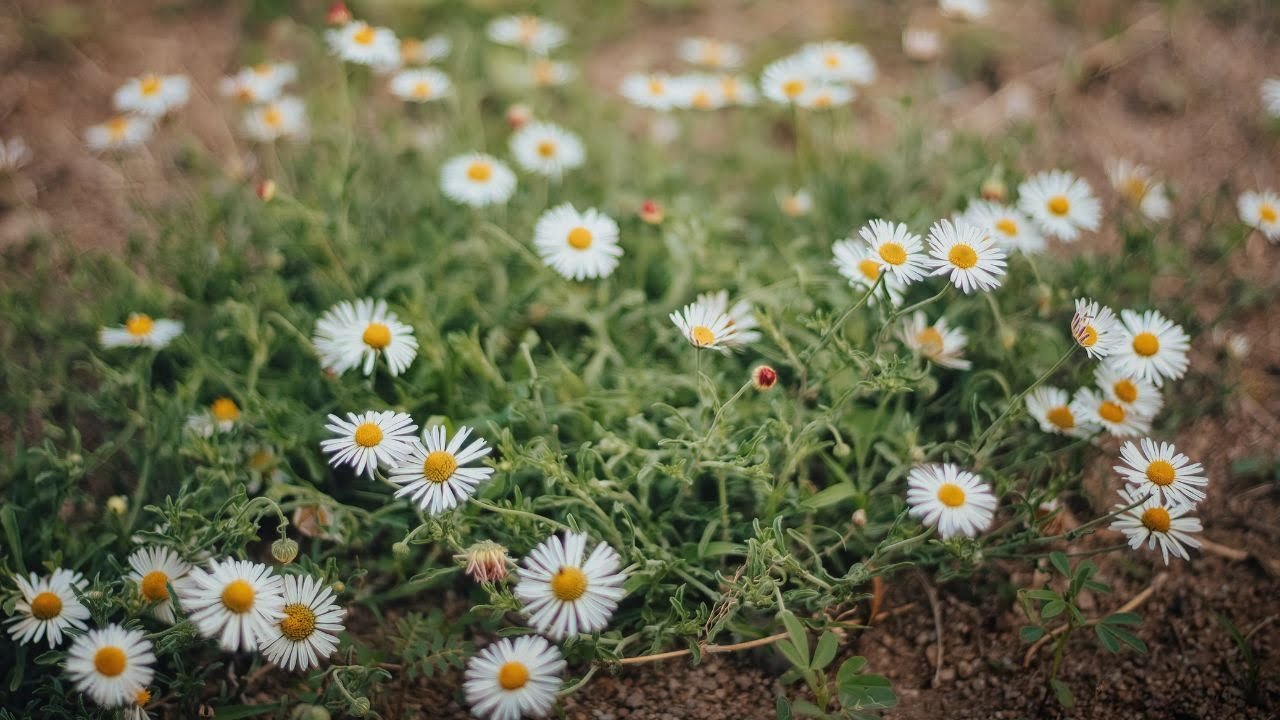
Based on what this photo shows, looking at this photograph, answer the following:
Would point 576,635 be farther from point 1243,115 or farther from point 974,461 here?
Answer: point 1243,115

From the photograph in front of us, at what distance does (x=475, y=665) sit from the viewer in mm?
1520

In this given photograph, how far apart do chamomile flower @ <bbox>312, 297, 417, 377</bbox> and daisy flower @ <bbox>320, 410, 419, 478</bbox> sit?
199 mm

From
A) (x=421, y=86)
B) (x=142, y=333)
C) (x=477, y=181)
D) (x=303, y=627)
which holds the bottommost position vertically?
(x=303, y=627)

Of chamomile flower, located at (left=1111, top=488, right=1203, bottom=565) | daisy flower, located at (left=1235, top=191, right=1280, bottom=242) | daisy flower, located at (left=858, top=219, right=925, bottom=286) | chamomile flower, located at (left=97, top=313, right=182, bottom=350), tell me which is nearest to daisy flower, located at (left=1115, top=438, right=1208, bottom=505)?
chamomile flower, located at (left=1111, top=488, right=1203, bottom=565)

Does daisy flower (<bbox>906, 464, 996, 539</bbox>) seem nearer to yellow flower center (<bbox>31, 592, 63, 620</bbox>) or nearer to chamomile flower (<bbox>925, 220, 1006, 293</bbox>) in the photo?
chamomile flower (<bbox>925, 220, 1006, 293</bbox>)

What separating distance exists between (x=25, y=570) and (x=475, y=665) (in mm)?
994

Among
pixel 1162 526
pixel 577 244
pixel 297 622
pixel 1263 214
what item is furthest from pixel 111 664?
pixel 1263 214

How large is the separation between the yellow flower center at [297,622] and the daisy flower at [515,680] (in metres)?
0.32

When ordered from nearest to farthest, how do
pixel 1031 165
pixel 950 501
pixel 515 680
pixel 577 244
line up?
pixel 515 680 < pixel 950 501 < pixel 577 244 < pixel 1031 165

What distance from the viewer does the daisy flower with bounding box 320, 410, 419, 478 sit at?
1.64 m

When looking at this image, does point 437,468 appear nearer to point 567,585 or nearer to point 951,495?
point 567,585

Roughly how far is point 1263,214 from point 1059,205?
495 millimetres

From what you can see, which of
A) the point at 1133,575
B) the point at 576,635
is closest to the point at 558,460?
the point at 576,635

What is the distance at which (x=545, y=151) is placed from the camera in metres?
2.52
